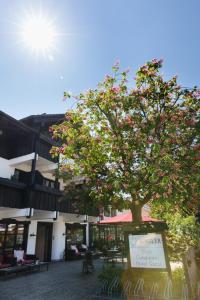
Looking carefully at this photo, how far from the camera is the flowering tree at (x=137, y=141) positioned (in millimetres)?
7918

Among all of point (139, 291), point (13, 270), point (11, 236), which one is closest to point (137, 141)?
point (139, 291)

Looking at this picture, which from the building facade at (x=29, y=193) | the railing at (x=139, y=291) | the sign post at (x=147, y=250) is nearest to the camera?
the railing at (x=139, y=291)

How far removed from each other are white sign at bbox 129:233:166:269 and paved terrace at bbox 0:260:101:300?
6.70 ft

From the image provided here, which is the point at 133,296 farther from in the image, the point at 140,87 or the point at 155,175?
the point at 140,87

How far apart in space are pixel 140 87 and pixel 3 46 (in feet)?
19.3

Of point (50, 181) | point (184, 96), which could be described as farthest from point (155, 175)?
point (50, 181)

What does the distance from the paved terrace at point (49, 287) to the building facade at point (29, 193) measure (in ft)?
11.5

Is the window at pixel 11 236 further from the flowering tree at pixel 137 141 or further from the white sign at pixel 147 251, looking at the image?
the white sign at pixel 147 251

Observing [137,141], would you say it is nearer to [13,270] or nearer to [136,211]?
[136,211]

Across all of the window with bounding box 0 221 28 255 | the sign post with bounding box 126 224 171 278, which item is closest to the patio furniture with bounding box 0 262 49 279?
the window with bounding box 0 221 28 255

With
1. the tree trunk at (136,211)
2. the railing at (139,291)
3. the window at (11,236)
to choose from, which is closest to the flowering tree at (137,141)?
the tree trunk at (136,211)

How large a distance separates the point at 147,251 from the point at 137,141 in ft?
12.7

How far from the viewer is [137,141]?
8.30 m

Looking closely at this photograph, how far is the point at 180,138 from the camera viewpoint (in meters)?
8.27
